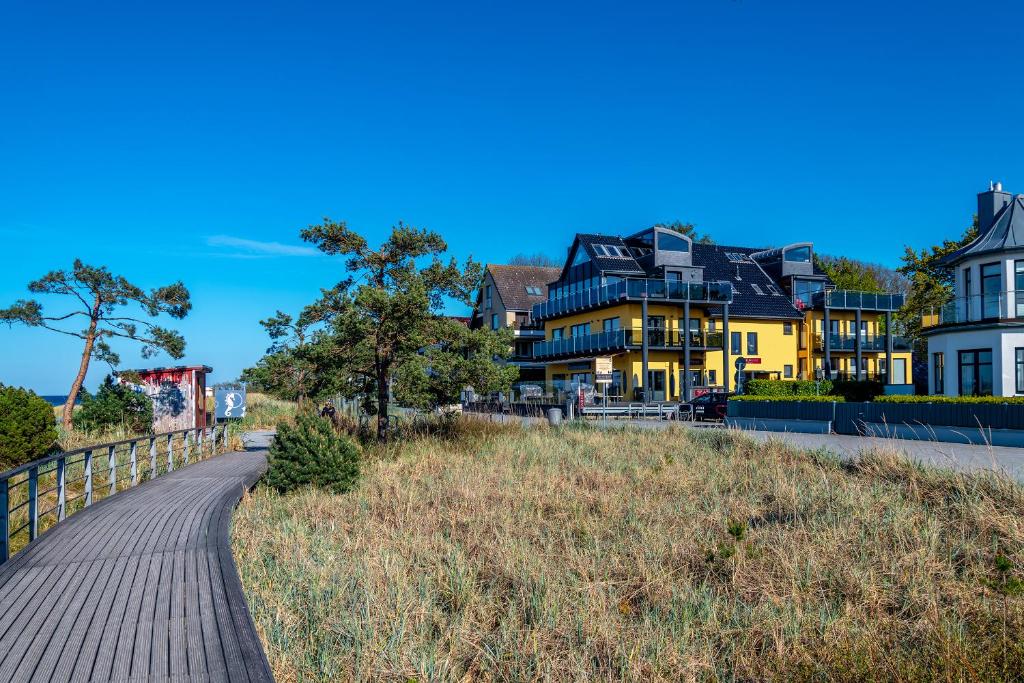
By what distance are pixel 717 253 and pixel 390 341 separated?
1474 inches

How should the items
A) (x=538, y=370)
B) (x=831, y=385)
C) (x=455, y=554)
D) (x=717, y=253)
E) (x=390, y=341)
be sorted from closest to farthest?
1. (x=455, y=554)
2. (x=390, y=341)
3. (x=831, y=385)
4. (x=717, y=253)
5. (x=538, y=370)

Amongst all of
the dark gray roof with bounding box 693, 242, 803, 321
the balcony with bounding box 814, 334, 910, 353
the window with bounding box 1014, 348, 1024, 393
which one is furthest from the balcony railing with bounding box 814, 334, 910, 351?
the window with bounding box 1014, 348, 1024, 393

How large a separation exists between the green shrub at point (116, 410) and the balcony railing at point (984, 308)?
27444 millimetres

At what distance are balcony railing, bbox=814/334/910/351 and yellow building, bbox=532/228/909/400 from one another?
0.06 meters

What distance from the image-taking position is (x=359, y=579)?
22.7 feet

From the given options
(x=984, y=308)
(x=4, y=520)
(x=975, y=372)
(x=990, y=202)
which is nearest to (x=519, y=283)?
(x=990, y=202)

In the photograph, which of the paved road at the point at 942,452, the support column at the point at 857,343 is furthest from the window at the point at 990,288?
the support column at the point at 857,343

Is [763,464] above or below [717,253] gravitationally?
below

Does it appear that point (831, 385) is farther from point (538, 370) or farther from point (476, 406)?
point (538, 370)

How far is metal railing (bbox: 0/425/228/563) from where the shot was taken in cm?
806

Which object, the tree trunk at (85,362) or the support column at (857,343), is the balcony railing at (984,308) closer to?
the support column at (857,343)

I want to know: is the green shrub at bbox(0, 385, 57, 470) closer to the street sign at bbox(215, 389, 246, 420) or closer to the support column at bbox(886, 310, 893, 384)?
the street sign at bbox(215, 389, 246, 420)

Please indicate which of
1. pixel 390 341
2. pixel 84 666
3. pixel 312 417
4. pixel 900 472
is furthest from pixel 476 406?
pixel 84 666

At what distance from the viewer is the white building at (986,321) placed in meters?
24.4
